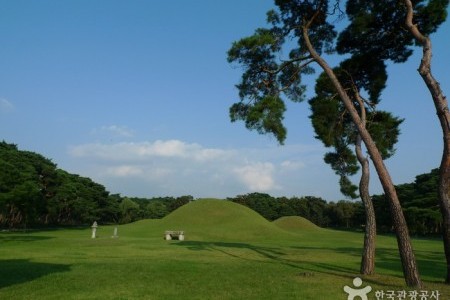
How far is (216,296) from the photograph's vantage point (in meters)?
11.2

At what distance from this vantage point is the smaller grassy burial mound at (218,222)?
4911 cm

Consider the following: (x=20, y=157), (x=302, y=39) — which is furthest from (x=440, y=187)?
(x=20, y=157)

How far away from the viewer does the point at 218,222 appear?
5822cm

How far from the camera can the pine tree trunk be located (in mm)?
16078

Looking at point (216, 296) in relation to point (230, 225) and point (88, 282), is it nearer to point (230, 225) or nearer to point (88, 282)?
point (88, 282)

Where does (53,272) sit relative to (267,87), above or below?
Result: below

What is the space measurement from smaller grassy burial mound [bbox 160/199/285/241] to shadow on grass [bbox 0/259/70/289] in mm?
27635

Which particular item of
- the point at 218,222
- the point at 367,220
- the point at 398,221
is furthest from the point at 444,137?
the point at 218,222

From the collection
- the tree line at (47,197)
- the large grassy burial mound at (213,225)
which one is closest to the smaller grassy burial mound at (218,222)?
the large grassy burial mound at (213,225)

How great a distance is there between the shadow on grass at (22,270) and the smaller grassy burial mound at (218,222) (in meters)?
27.6

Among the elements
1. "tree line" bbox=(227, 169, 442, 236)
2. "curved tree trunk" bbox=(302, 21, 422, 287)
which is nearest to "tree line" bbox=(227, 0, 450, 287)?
"curved tree trunk" bbox=(302, 21, 422, 287)

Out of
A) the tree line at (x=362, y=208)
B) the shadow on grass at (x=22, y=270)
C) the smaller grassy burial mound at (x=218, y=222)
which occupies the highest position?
the tree line at (x=362, y=208)

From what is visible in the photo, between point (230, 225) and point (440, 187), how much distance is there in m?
43.3

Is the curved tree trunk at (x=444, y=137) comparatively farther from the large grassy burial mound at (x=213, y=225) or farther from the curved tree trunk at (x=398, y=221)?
the large grassy burial mound at (x=213, y=225)
